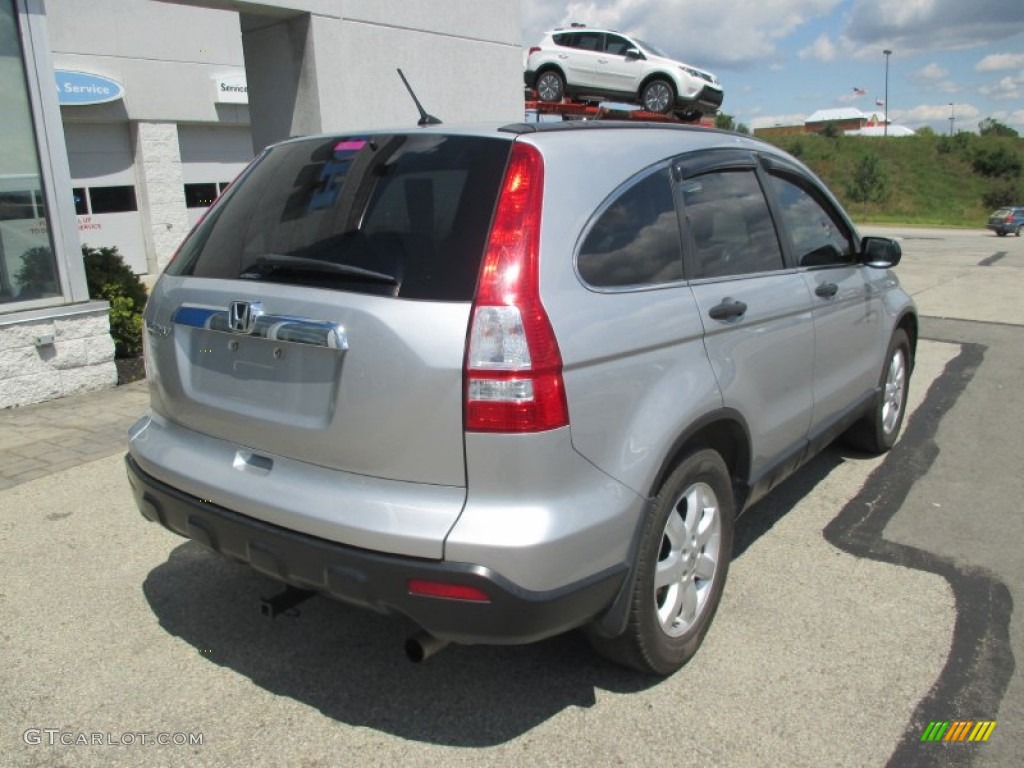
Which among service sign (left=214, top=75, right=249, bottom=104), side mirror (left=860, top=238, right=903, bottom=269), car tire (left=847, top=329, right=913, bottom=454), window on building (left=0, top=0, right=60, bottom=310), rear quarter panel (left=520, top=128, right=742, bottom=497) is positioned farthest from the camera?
service sign (left=214, top=75, right=249, bottom=104)

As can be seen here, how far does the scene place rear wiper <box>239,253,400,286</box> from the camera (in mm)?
2383

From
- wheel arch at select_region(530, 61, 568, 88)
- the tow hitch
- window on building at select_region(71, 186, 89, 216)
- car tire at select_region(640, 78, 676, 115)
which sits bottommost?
the tow hitch

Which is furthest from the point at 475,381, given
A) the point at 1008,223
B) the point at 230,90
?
the point at 1008,223

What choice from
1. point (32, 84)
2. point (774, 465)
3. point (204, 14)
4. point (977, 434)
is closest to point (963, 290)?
point (977, 434)

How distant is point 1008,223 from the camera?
3791 centimetres

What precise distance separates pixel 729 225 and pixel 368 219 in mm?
1494

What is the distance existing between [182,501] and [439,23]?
7.73 meters

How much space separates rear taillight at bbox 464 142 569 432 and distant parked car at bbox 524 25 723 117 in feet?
37.1

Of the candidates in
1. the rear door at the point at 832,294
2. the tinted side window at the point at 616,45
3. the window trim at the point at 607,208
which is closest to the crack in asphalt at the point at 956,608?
the rear door at the point at 832,294

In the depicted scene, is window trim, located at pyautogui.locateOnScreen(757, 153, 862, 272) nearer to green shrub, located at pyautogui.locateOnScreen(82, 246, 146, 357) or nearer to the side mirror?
the side mirror

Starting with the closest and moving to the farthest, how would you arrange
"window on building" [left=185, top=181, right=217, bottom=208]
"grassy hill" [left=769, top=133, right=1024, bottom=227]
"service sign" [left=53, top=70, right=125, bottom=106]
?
1. "service sign" [left=53, top=70, right=125, bottom=106]
2. "window on building" [left=185, top=181, right=217, bottom=208]
3. "grassy hill" [left=769, top=133, right=1024, bottom=227]

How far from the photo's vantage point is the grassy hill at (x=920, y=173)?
5897 cm

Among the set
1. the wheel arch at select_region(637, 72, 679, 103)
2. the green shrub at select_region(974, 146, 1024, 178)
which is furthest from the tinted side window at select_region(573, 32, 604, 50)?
the green shrub at select_region(974, 146, 1024, 178)

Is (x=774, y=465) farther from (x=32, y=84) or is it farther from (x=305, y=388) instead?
(x=32, y=84)
